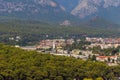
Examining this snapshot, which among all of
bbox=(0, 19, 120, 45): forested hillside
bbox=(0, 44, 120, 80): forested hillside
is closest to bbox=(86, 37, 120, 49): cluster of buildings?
bbox=(0, 19, 120, 45): forested hillside

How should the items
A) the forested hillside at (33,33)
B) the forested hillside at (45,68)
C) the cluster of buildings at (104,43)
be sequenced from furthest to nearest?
the forested hillside at (33,33), the cluster of buildings at (104,43), the forested hillside at (45,68)

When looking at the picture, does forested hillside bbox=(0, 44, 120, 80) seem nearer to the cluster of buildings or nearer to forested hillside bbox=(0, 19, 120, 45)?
the cluster of buildings

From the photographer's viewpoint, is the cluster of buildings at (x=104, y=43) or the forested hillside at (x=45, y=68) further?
the cluster of buildings at (x=104, y=43)

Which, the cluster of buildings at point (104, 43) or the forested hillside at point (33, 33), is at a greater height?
the forested hillside at point (33, 33)

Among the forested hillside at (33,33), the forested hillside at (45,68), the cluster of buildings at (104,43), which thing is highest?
the forested hillside at (33,33)

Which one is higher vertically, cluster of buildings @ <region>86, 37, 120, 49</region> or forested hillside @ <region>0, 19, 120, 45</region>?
forested hillside @ <region>0, 19, 120, 45</region>

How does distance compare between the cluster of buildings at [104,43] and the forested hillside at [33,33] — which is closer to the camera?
the cluster of buildings at [104,43]

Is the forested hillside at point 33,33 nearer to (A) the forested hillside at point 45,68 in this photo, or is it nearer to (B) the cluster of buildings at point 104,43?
(B) the cluster of buildings at point 104,43

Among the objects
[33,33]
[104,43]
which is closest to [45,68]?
[104,43]

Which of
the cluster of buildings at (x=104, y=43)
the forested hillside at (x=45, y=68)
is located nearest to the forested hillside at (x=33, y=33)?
the cluster of buildings at (x=104, y=43)

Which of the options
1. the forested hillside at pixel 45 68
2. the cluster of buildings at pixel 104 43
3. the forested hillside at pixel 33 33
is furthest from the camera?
the forested hillside at pixel 33 33
